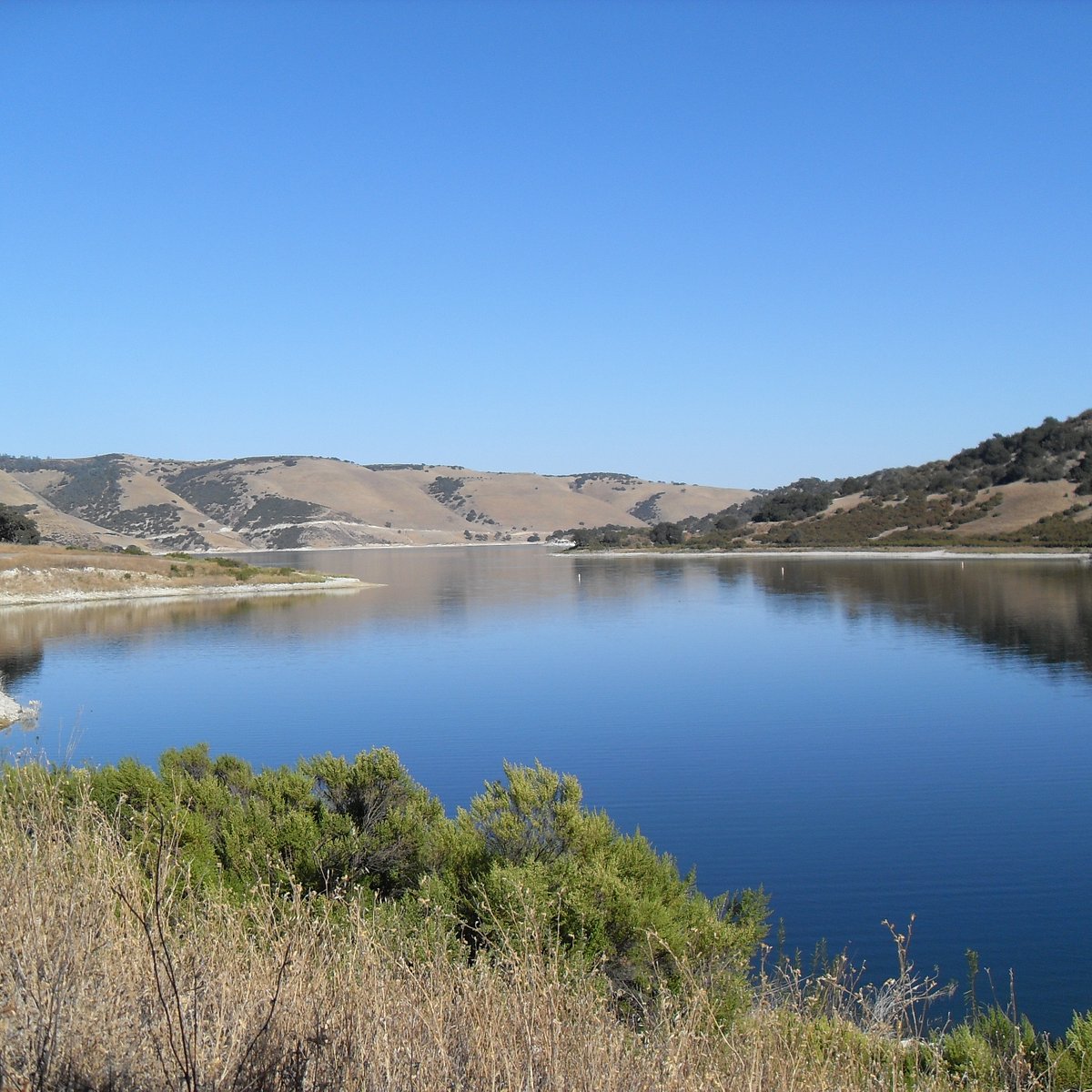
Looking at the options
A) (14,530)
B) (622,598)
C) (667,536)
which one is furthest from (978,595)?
(667,536)

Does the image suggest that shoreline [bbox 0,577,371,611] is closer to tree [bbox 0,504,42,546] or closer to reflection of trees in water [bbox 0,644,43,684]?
tree [bbox 0,504,42,546]

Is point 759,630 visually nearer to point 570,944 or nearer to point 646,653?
point 646,653

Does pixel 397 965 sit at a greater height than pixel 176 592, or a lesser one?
greater

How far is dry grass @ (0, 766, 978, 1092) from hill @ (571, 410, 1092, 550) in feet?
231

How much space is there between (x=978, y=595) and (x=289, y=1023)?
140ft

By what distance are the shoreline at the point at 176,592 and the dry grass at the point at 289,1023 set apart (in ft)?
152

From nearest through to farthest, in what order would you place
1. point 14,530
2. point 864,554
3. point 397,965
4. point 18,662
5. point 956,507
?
1. point 397,965
2. point 18,662
3. point 14,530
4. point 864,554
5. point 956,507

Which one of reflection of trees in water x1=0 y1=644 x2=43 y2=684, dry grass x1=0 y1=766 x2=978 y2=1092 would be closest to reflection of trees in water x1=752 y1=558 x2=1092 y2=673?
dry grass x1=0 y1=766 x2=978 y2=1092

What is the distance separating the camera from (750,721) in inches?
720

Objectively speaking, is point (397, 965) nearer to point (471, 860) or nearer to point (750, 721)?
point (471, 860)

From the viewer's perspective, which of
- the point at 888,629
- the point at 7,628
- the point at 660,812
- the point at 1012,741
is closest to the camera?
the point at 660,812

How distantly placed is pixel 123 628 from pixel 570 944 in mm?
35209

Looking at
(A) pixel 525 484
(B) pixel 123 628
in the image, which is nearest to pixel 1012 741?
(B) pixel 123 628

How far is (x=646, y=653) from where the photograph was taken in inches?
1105
